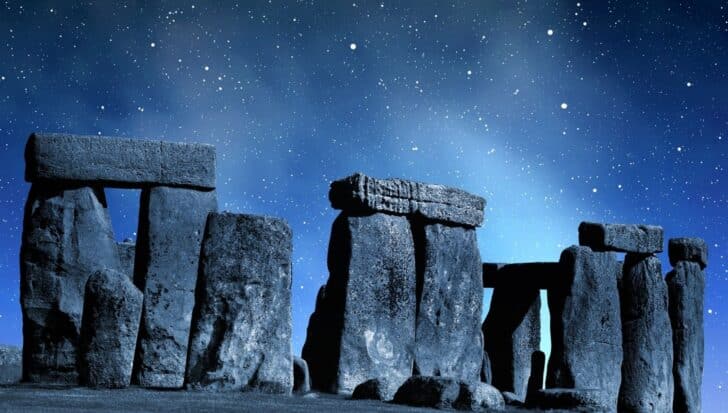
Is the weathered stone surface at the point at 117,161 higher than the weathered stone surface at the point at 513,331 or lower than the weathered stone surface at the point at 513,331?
higher

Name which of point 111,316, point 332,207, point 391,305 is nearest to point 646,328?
point 391,305

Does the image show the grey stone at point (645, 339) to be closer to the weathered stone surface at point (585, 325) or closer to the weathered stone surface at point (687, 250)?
the weathered stone surface at point (585, 325)

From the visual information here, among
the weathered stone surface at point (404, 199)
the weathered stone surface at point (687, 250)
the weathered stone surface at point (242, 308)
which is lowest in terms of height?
the weathered stone surface at point (242, 308)

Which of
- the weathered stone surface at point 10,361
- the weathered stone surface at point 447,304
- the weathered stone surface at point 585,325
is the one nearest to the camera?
the weathered stone surface at point 447,304

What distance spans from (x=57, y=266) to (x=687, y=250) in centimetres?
819

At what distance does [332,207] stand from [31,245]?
3443 millimetres

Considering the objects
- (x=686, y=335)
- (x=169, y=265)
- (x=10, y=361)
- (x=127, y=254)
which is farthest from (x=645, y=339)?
(x=10, y=361)

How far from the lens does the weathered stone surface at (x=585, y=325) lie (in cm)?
1166

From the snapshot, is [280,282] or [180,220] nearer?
[280,282]

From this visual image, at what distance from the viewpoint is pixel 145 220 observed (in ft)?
36.6

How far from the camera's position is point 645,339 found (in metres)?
12.3

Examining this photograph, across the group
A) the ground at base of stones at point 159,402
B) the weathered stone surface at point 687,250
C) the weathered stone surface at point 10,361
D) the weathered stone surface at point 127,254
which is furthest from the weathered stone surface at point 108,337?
the weathered stone surface at point 687,250

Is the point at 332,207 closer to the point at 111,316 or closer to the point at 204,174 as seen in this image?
the point at 204,174

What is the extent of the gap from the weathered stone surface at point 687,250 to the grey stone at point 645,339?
721mm
